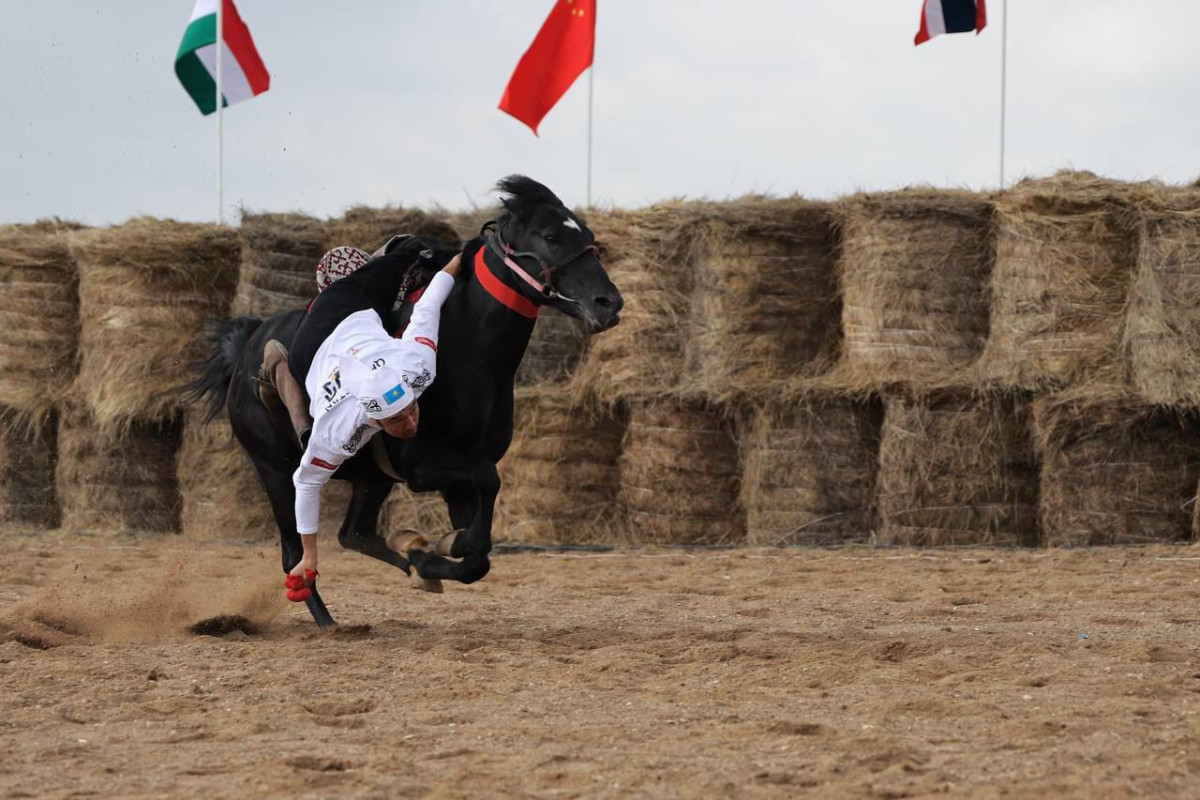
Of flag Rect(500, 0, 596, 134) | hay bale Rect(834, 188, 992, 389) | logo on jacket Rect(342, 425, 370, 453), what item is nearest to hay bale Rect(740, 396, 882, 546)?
hay bale Rect(834, 188, 992, 389)

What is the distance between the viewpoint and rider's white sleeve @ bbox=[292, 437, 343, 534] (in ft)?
22.3

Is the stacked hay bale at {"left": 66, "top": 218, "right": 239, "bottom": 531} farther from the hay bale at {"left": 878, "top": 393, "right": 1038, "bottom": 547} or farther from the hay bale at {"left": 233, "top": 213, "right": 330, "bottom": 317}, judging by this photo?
the hay bale at {"left": 878, "top": 393, "right": 1038, "bottom": 547}

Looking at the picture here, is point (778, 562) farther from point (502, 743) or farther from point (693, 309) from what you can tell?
point (502, 743)

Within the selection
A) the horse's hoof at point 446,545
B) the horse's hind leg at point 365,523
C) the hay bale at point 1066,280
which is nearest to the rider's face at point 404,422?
the horse's hoof at point 446,545

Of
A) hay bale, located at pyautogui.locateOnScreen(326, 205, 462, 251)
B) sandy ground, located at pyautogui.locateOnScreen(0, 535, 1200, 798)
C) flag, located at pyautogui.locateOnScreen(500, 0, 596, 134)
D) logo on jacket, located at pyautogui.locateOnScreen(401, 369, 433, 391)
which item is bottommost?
sandy ground, located at pyautogui.locateOnScreen(0, 535, 1200, 798)

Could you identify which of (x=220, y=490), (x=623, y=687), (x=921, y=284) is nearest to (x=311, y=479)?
(x=623, y=687)

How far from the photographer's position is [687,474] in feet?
37.3

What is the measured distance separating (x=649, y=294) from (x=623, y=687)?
5916 mm

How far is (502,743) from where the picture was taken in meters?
4.61

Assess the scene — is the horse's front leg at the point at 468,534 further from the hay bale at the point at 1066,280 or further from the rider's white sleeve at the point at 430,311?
the hay bale at the point at 1066,280

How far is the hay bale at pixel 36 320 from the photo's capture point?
499 inches

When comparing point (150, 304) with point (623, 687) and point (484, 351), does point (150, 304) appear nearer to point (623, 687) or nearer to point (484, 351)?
point (484, 351)

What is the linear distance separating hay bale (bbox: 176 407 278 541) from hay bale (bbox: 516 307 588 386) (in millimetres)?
2291

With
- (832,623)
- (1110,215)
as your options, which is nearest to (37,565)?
(832,623)
